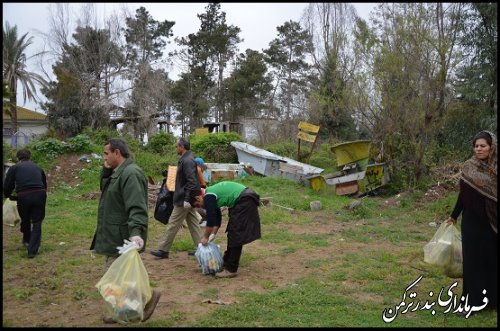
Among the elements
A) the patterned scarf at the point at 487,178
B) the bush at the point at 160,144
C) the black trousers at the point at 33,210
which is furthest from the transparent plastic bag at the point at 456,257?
the bush at the point at 160,144

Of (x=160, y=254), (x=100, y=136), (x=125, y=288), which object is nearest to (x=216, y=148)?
(x=100, y=136)

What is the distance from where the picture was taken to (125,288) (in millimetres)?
3744

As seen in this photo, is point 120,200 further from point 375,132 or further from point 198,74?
point 198,74

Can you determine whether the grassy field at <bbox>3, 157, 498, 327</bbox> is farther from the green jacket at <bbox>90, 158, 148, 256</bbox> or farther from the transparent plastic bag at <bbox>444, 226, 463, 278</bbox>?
the green jacket at <bbox>90, 158, 148, 256</bbox>

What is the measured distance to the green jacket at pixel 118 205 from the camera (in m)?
3.98

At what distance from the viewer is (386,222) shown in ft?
32.2

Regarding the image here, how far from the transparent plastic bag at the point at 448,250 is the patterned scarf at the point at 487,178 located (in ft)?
1.81

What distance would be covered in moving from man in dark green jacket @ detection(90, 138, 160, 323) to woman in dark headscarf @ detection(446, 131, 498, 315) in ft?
9.53

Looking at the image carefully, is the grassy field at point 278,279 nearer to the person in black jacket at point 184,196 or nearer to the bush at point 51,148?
the person in black jacket at point 184,196

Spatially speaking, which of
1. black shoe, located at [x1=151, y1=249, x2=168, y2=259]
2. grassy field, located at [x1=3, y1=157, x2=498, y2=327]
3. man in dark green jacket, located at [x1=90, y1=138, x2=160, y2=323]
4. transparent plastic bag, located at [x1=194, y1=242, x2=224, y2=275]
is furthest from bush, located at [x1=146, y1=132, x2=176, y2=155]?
man in dark green jacket, located at [x1=90, y1=138, x2=160, y2=323]

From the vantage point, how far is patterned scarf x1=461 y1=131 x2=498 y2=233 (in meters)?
4.19

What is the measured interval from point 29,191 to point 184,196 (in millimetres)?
2317

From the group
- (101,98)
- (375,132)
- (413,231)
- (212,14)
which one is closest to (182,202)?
(413,231)

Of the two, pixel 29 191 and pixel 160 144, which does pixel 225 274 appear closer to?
pixel 29 191
